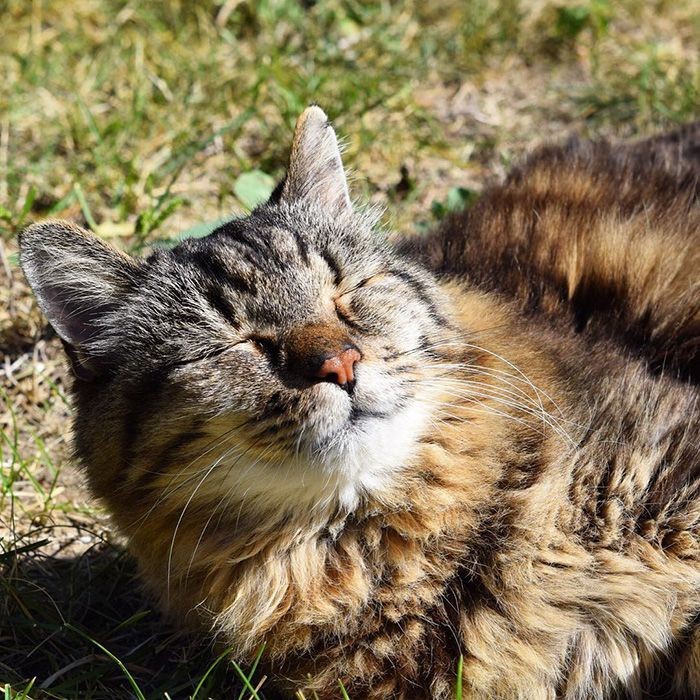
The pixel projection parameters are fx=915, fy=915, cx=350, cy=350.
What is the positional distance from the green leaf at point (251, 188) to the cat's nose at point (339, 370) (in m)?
2.19

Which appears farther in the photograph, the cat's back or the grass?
the grass

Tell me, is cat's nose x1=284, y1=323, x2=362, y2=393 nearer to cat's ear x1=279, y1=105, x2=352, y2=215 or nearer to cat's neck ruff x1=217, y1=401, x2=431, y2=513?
cat's neck ruff x1=217, y1=401, x2=431, y2=513

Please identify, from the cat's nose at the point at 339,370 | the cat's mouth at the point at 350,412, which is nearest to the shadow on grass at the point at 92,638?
the cat's mouth at the point at 350,412

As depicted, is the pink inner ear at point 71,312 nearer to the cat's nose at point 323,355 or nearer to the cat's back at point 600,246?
the cat's nose at point 323,355

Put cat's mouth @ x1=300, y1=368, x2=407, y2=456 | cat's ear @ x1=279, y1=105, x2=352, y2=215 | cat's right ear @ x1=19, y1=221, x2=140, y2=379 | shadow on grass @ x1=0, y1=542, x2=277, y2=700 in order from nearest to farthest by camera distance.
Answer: cat's mouth @ x1=300, y1=368, x2=407, y2=456 < cat's right ear @ x1=19, y1=221, x2=140, y2=379 < shadow on grass @ x1=0, y1=542, x2=277, y2=700 < cat's ear @ x1=279, y1=105, x2=352, y2=215

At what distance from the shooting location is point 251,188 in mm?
4383

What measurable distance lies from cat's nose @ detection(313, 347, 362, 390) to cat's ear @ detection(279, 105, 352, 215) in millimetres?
773

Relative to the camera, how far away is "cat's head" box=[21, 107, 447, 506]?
225cm

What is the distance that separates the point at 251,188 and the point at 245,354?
2189mm

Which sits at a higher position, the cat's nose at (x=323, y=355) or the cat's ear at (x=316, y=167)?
the cat's ear at (x=316, y=167)

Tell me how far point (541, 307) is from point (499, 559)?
0.89 m

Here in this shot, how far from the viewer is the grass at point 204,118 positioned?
3.20 metres

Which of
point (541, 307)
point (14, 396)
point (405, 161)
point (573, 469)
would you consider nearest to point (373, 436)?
point (573, 469)

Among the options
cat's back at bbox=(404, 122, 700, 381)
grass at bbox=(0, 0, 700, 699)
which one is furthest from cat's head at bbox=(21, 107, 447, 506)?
grass at bbox=(0, 0, 700, 699)
